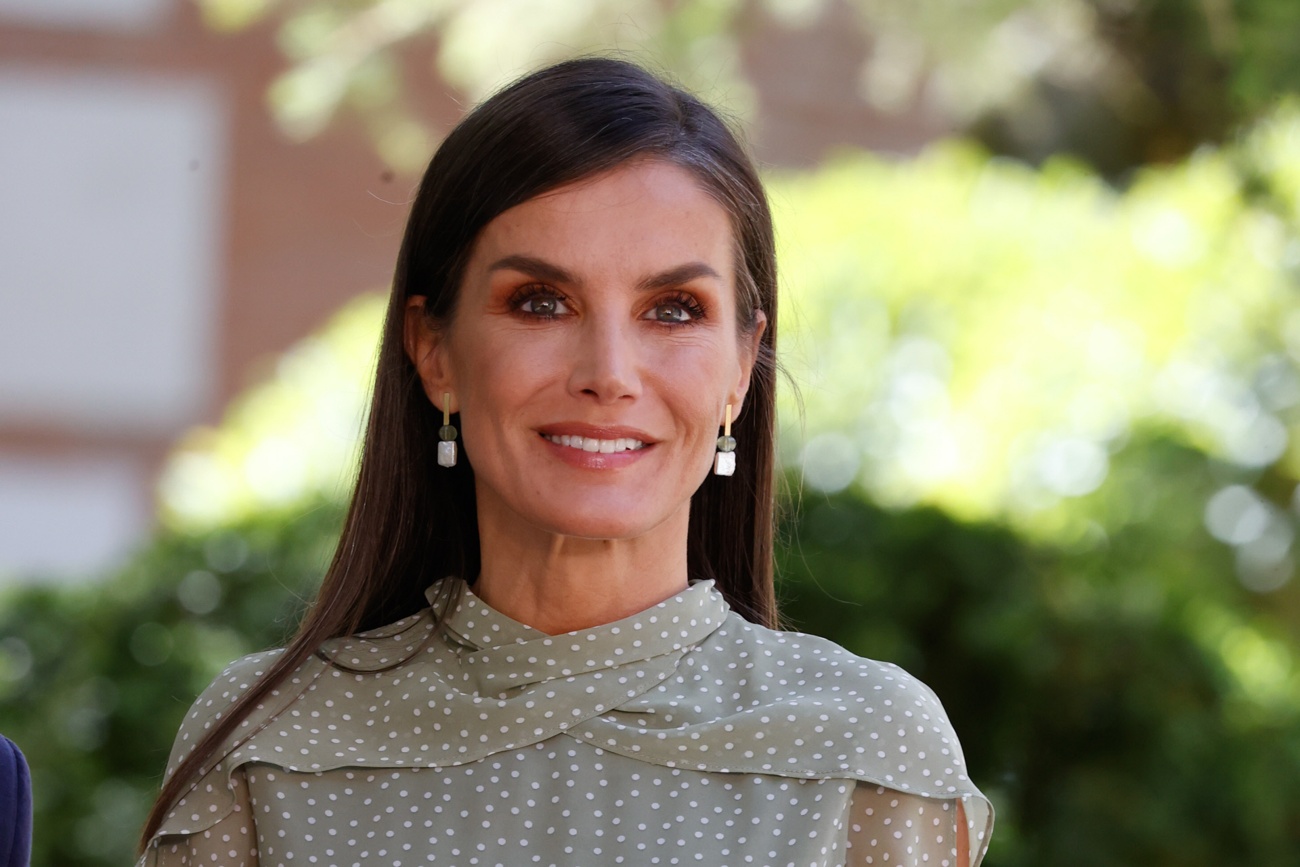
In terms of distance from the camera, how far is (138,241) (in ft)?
26.2

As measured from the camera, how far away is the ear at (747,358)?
2299 mm

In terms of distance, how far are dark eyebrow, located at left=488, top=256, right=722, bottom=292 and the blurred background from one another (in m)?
0.64

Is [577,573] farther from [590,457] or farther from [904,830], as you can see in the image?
[904,830]

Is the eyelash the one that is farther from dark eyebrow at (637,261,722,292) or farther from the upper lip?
the upper lip

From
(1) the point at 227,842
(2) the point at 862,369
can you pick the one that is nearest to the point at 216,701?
(1) the point at 227,842

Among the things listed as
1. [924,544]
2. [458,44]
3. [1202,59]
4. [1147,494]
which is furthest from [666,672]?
[1202,59]

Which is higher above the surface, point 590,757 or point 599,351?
point 599,351

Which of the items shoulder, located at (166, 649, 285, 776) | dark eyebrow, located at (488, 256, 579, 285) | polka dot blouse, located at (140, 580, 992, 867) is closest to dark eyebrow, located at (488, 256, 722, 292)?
dark eyebrow, located at (488, 256, 579, 285)

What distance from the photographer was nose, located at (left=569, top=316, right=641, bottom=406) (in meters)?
2.08

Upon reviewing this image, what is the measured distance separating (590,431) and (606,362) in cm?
9

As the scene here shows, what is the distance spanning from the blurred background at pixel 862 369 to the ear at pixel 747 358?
0.41m

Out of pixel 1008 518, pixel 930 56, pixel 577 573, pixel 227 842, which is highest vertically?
pixel 930 56

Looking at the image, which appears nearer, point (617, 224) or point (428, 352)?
point (617, 224)

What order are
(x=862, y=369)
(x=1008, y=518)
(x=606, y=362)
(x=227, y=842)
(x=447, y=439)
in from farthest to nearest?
1. (x=862, y=369)
2. (x=1008, y=518)
3. (x=447, y=439)
4. (x=227, y=842)
5. (x=606, y=362)
